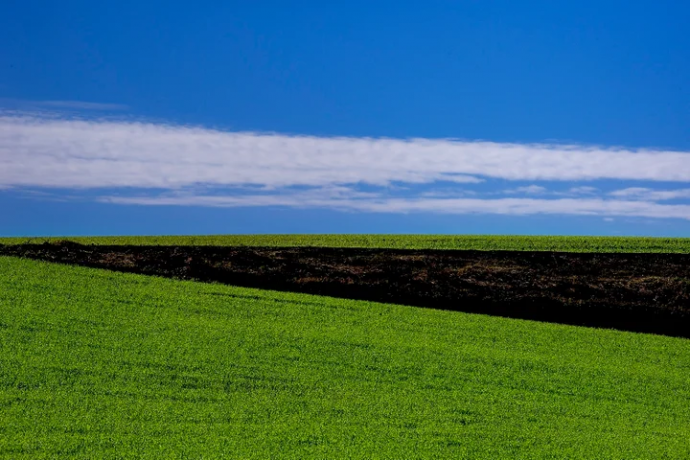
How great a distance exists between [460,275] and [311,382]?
1435cm

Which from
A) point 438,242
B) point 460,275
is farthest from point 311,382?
point 438,242

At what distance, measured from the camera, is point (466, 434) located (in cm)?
1062

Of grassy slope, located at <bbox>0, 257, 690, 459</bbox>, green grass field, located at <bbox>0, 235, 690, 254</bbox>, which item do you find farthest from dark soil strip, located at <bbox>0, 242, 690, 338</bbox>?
grassy slope, located at <bbox>0, 257, 690, 459</bbox>

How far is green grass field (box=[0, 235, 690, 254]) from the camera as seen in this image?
3225 cm

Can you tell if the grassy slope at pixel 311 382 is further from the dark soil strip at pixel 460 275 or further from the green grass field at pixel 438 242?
the green grass field at pixel 438 242

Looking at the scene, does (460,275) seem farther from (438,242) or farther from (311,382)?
(311,382)

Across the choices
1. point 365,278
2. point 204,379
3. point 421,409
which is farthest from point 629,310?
point 204,379

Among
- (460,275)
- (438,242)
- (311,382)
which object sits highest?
(438,242)

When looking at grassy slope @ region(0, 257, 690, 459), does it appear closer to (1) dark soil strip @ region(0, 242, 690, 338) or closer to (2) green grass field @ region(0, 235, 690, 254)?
(1) dark soil strip @ region(0, 242, 690, 338)

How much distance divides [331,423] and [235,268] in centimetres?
1662

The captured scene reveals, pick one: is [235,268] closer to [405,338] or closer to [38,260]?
[38,260]

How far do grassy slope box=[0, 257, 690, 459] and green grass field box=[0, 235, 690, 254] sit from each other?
11.1 m

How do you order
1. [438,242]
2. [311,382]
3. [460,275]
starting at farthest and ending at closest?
[438,242] → [460,275] → [311,382]

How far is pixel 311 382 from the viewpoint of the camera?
13008 mm
